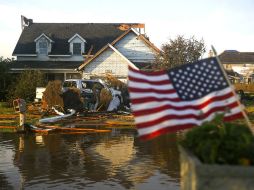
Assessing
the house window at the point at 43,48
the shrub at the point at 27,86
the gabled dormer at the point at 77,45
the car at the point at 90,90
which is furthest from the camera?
the house window at the point at 43,48

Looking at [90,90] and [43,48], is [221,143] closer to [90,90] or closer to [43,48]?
[90,90]

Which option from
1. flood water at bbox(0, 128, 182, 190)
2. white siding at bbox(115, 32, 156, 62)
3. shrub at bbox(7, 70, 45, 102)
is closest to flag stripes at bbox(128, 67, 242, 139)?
flood water at bbox(0, 128, 182, 190)

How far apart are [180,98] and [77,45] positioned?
118ft

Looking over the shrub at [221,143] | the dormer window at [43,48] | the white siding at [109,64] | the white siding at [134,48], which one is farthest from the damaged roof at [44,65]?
the shrub at [221,143]

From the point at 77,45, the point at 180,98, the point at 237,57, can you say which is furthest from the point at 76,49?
the point at 237,57

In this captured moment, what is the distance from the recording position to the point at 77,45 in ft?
133

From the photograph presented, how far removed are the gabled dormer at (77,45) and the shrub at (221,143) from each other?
36017 millimetres

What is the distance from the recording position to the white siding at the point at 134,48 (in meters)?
36.7

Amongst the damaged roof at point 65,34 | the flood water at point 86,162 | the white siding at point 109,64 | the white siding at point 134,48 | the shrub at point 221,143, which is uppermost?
the damaged roof at point 65,34

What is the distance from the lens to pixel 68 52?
133 feet

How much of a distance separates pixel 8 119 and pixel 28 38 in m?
23.2

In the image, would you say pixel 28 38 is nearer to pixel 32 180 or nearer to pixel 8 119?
pixel 8 119


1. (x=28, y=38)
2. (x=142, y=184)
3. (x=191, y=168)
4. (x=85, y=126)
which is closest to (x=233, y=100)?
(x=191, y=168)

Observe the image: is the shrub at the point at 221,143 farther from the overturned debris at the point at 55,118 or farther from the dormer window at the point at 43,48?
the dormer window at the point at 43,48
